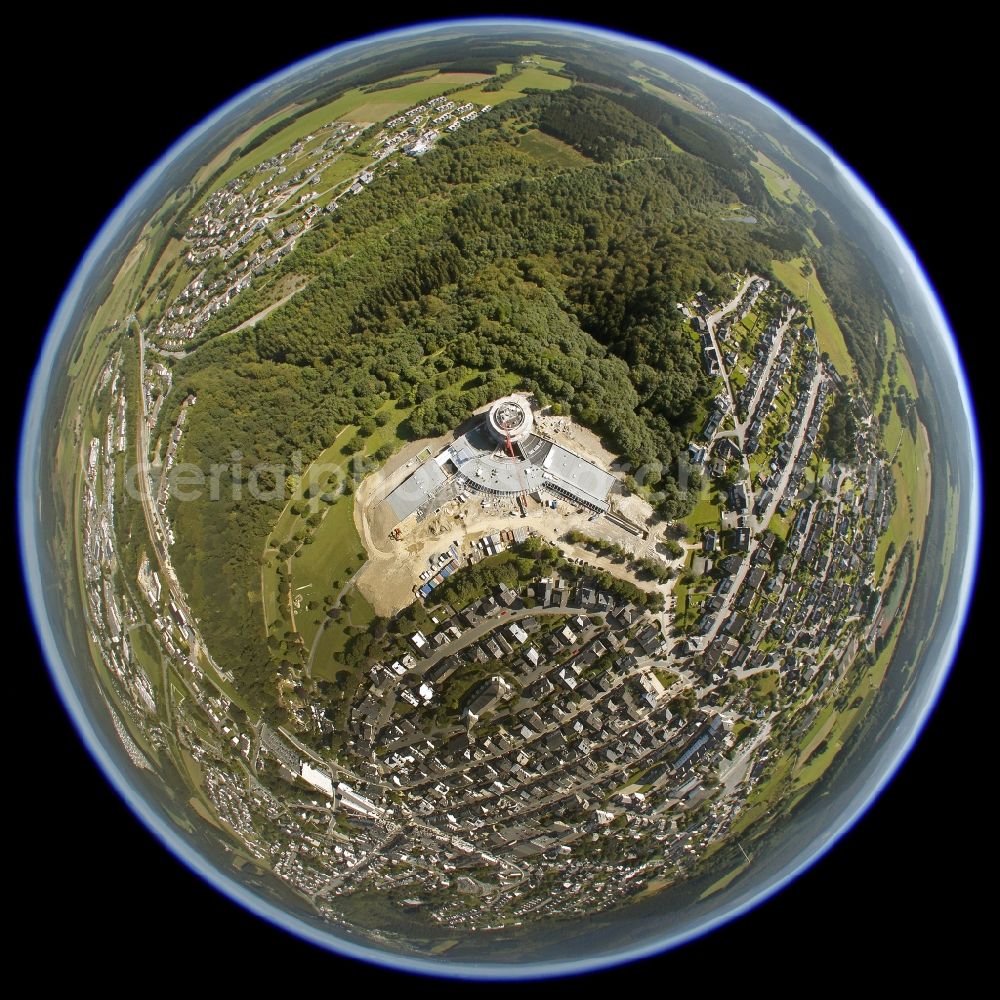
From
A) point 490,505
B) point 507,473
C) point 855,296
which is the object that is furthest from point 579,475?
point 855,296

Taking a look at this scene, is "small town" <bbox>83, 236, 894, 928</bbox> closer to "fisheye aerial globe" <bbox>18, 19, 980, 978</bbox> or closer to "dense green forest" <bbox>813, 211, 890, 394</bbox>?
"fisheye aerial globe" <bbox>18, 19, 980, 978</bbox>

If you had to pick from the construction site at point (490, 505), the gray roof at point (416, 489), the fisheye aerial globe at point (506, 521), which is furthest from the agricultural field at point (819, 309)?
the gray roof at point (416, 489)

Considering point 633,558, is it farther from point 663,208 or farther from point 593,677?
point 663,208

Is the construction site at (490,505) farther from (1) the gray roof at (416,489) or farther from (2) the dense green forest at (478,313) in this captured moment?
(2) the dense green forest at (478,313)

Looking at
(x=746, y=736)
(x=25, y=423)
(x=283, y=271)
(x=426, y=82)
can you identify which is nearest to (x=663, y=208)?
(x=426, y=82)

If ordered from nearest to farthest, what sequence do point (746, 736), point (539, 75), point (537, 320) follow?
point (746, 736) < point (537, 320) < point (539, 75)
